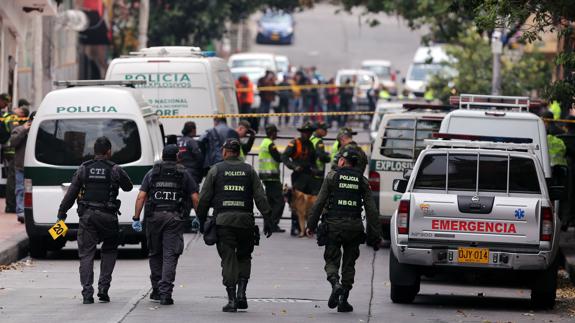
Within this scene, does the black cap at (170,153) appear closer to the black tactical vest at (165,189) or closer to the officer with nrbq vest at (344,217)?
the black tactical vest at (165,189)

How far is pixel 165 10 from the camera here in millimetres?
48875

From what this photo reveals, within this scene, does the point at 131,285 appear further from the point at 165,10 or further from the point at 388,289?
the point at 165,10

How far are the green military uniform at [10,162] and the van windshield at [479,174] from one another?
1003 cm

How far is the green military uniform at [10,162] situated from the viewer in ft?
77.3

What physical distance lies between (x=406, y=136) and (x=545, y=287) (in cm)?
642

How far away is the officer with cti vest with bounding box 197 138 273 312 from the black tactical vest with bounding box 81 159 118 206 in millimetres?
1152

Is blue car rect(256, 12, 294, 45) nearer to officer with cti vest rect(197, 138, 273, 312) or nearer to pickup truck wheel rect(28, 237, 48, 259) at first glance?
pickup truck wheel rect(28, 237, 48, 259)

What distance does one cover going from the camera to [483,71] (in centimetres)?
3853

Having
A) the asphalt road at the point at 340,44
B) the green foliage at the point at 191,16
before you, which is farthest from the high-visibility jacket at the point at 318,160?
the asphalt road at the point at 340,44

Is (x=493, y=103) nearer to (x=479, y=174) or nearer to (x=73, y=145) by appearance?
(x=479, y=174)

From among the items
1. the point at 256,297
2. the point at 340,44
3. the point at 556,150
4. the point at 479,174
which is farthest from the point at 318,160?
the point at 340,44

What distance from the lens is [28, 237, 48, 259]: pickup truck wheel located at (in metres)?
19.2

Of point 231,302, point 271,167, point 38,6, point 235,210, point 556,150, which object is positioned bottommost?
point 231,302

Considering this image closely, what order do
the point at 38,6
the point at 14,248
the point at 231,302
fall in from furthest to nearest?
1. the point at 38,6
2. the point at 14,248
3. the point at 231,302
